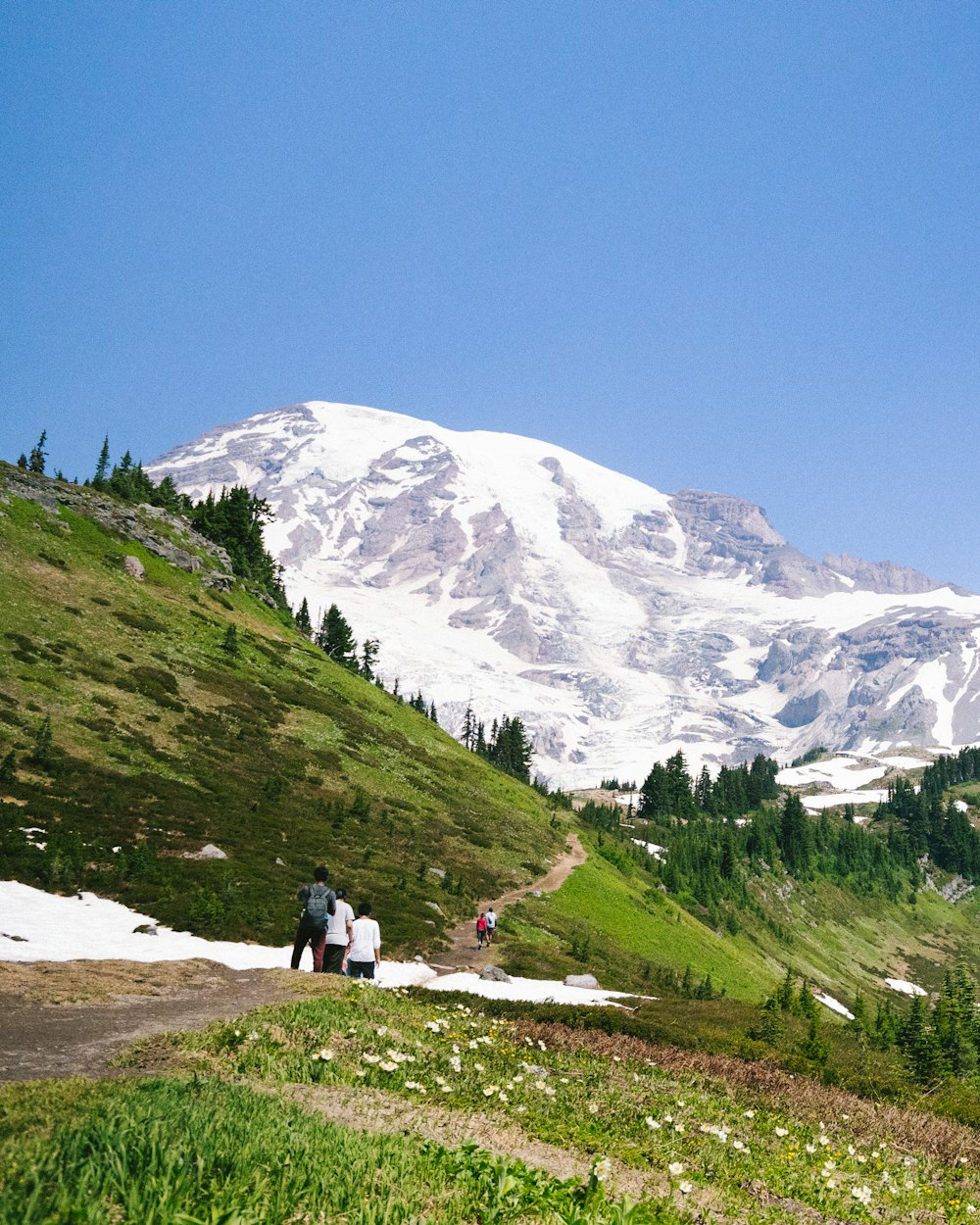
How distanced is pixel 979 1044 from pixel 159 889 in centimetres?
6886

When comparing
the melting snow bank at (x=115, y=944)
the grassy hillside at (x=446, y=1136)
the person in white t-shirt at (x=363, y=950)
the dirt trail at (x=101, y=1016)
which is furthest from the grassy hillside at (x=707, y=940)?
the grassy hillside at (x=446, y=1136)

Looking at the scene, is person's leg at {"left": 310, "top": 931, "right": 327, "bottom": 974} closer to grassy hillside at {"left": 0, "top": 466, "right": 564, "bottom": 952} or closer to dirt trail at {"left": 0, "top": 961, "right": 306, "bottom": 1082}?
Result: dirt trail at {"left": 0, "top": 961, "right": 306, "bottom": 1082}

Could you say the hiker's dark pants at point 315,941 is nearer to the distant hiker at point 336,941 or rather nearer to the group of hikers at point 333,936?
the group of hikers at point 333,936

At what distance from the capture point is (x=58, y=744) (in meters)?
50.7

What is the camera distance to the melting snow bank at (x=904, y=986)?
6504 inches

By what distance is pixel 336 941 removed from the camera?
23.7 m

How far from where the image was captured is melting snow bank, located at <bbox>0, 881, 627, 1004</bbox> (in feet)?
87.5

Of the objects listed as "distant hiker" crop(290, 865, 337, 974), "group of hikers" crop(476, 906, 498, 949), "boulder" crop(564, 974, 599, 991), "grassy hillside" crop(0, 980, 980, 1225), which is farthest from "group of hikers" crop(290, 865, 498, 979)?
"group of hikers" crop(476, 906, 498, 949)

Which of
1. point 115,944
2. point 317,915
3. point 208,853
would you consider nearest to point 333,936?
point 317,915

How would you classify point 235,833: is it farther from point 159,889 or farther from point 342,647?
point 342,647

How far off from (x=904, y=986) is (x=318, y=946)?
18485cm

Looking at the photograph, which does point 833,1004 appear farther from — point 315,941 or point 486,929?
point 315,941

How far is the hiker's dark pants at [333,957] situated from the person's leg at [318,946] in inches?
7.0

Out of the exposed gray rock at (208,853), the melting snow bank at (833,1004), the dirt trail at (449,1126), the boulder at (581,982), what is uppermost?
the dirt trail at (449,1126)
